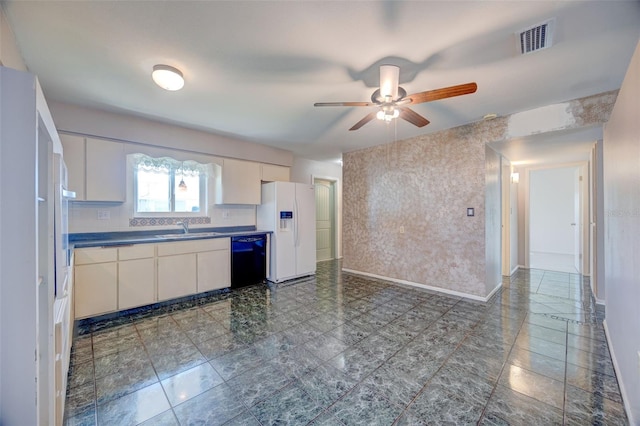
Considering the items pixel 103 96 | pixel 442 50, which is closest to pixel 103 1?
pixel 103 96

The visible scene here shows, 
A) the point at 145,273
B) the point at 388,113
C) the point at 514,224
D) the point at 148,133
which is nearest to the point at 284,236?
the point at 145,273

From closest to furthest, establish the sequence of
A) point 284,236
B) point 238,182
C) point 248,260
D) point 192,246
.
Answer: point 192,246, point 248,260, point 238,182, point 284,236

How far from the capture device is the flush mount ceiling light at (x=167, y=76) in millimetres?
2182

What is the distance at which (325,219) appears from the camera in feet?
21.3

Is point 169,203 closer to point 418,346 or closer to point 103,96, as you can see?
point 103,96

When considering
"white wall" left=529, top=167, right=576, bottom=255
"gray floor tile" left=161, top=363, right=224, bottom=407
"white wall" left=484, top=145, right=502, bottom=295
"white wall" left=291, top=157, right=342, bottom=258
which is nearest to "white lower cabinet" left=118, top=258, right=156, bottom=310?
"gray floor tile" left=161, top=363, right=224, bottom=407

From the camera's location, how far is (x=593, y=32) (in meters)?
1.80

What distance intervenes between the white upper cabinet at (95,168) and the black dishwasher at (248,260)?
1.66 meters

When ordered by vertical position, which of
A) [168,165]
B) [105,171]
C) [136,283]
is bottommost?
[136,283]

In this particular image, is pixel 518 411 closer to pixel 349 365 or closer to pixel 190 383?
pixel 349 365

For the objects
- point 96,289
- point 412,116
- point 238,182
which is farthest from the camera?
point 238,182

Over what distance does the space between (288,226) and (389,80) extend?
123 inches

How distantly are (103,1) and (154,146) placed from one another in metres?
2.35

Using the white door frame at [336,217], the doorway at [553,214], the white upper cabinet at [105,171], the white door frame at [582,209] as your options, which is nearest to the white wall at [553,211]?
the doorway at [553,214]
